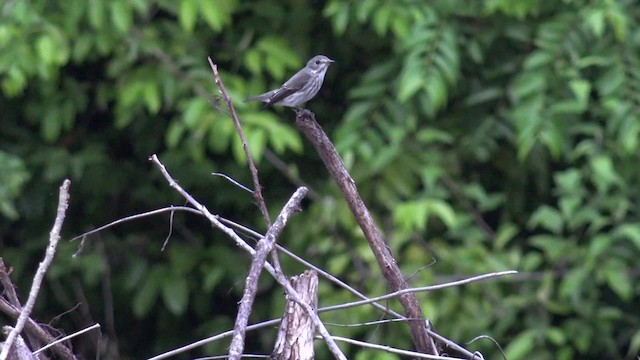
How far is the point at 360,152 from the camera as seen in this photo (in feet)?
14.8

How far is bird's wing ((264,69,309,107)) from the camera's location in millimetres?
4336

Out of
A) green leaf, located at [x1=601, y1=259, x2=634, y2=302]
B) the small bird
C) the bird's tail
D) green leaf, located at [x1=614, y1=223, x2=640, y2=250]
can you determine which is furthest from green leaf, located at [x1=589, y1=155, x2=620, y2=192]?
the bird's tail

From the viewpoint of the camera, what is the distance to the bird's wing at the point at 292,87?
4336 mm

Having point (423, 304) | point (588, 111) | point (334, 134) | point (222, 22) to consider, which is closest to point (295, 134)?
point (334, 134)

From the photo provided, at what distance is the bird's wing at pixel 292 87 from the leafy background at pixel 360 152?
0.11 m

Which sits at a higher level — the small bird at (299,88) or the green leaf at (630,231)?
the small bird at (299,88)

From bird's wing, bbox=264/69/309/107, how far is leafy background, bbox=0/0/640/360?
0.36 ft

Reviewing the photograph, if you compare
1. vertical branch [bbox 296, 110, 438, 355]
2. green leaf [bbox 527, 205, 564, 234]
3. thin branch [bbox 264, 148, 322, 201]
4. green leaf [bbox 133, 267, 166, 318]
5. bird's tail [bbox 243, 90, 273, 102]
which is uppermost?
vertical branch [bbox 296, 110, 438, 355]

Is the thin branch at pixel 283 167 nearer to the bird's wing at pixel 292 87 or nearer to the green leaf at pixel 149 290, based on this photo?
the bird's wing at pixel 292 87

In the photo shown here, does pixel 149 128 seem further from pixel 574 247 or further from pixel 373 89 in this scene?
pixel 574 247

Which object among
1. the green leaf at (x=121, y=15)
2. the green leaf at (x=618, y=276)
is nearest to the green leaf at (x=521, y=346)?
the green leaf at (x=618, y=276)

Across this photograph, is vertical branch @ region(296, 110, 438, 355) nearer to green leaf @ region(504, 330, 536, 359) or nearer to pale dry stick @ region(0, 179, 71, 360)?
pale dry stick @ region(0, 179, 71, 360)

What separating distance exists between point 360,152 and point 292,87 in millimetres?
410

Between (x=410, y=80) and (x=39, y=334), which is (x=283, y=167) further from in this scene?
(x=39, y=334)
